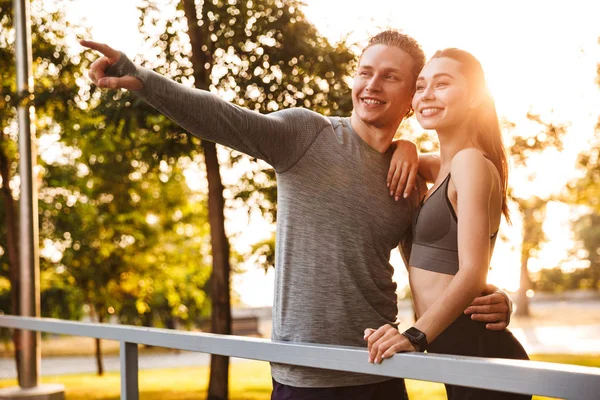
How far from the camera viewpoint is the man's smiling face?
217 centimetres

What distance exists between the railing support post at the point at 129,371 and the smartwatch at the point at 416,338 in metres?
1.30

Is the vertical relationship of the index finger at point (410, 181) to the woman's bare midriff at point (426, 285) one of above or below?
above

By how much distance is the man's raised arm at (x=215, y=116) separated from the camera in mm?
1602

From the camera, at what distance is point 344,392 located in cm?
208

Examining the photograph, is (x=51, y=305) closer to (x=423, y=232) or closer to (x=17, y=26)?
(x=17, y=26)

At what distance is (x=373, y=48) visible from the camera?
7.26 ft

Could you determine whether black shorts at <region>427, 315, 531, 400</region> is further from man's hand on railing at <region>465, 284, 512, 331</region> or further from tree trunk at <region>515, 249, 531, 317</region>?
tree trunk at <region>515, 249, 531, 317</region>

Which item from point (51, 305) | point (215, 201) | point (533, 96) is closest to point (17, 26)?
point (215, 201)

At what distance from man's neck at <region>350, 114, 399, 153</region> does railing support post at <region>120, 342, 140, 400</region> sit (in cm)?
118

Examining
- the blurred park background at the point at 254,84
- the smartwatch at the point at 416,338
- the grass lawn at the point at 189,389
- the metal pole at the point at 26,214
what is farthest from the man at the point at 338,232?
the grass lawn at the point at 189,389

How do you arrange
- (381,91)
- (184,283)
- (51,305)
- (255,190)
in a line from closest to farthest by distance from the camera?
1. (381,91)
2. (255,190)
3. (184,283)
4. (51,305)

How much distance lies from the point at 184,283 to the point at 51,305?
356cm

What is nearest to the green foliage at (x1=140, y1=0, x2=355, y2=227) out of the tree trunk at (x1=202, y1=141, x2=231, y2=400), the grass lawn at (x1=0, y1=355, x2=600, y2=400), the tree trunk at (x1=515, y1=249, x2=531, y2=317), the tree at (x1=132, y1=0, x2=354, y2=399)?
the tree at (x1=132, y1=0, x2=354, y2=399)

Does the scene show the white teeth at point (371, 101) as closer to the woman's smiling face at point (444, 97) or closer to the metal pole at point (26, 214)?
the woman's smiling face at point (444, 97)
